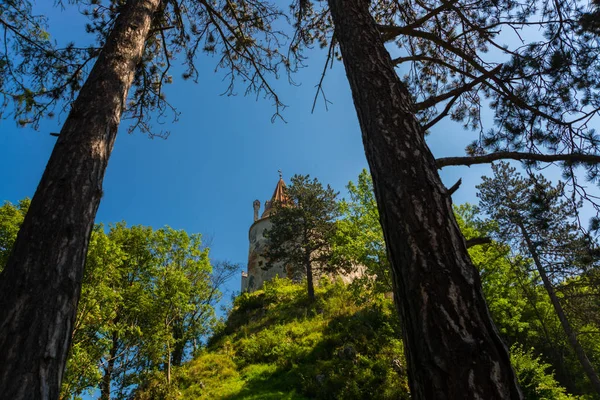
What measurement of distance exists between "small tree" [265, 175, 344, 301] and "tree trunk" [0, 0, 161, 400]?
61.9ft

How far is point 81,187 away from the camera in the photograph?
260cm

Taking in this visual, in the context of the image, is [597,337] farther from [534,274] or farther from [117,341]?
[117,341]

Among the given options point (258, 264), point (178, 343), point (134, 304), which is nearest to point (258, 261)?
point (258, 264)

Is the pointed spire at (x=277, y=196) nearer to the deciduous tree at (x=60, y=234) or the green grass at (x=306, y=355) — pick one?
the green grass at (x=306, y=355)

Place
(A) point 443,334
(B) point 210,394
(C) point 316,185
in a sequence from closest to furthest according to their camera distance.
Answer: (A) point 443,334, (B) point 210,394, (C) point 316,185

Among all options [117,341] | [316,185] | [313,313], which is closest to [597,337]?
[313,313]

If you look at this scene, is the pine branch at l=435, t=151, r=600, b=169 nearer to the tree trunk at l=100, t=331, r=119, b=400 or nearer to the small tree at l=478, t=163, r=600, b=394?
the small tree at l=478, t=163, r=600, b=394

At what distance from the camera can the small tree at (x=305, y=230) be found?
21984mm

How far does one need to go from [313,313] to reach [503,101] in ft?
54.6

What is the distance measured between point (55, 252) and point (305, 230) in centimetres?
2079

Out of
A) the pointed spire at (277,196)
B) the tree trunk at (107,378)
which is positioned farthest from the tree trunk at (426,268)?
the pointed spire at (277,196)

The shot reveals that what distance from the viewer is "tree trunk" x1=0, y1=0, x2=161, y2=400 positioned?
177 cm

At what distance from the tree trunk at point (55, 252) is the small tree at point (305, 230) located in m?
18.9

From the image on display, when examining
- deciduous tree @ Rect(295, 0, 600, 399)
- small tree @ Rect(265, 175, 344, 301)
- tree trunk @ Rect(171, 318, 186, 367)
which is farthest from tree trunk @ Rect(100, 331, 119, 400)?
deciduous tree @ Rect(295, 0, 600, 399)
